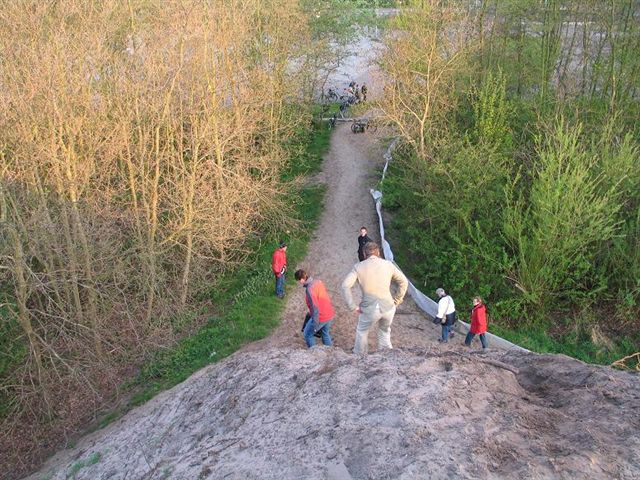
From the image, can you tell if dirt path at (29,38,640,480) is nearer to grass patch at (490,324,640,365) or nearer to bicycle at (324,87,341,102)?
grass patch at (490,324,640,365)

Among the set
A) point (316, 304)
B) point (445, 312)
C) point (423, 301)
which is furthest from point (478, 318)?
point (316, 304)

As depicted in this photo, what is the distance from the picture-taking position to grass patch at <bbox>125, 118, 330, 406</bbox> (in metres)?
14.0

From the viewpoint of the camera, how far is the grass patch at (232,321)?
14023 mm

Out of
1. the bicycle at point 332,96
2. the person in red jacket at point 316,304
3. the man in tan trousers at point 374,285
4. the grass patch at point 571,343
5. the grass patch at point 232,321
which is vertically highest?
the man in tan trousers at point 374,285

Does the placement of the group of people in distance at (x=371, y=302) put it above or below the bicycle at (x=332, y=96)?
above

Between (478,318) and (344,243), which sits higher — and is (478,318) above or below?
above

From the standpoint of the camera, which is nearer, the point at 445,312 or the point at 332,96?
the point at 445,312

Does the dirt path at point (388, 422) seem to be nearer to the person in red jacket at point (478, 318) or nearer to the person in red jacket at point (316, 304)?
the person in red jacket at point (316, 304)

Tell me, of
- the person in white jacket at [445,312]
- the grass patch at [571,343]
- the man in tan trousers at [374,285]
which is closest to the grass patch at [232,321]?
the person in white jacket at [445,312]

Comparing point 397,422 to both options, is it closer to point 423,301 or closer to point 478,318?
point 478,318

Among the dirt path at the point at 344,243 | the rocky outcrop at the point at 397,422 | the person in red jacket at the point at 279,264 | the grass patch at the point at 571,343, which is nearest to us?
the rocky outcrop at the point at 397,422

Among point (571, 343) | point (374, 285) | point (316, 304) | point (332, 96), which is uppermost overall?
point (374, 285)

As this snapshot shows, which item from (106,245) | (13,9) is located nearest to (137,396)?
(106,245)

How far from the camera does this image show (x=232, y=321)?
15500 millimetres
